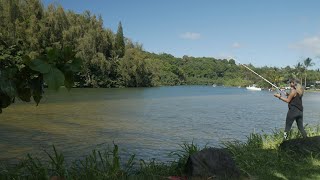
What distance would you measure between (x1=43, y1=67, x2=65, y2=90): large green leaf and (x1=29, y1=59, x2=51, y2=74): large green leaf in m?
0.03

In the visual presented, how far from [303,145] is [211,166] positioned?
10.2 feet

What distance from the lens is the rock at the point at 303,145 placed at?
8.63 m

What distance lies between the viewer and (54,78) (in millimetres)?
3197

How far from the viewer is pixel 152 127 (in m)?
18.6

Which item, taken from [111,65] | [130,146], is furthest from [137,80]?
[130,146]

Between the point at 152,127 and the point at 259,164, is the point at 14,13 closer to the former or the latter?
the point at 152,127

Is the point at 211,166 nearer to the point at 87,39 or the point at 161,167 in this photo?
the point at 161,167

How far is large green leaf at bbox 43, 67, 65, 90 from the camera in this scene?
3.14m

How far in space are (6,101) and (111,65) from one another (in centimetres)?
7333

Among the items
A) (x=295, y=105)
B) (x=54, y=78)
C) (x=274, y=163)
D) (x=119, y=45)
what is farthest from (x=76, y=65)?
(x=119, y=45)

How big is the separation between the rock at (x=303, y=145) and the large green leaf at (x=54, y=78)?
268 inches

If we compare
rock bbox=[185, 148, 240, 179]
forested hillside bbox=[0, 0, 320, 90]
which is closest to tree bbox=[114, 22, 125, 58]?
forested hillside bbox=[0, 0, 320, 90]

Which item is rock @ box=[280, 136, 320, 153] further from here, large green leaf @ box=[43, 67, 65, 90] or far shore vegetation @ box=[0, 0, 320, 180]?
large green leaf @ box=[43, 67, 65, 90]

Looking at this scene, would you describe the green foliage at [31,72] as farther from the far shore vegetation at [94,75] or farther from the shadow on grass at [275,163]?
the shadow on grass at [275,163]
